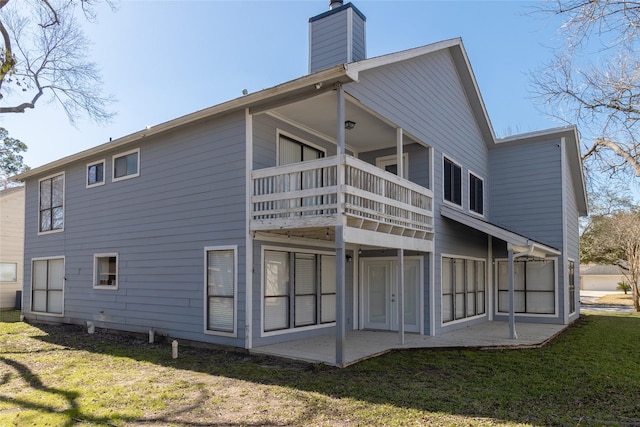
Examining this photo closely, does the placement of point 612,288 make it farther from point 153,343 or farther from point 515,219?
point 153,343

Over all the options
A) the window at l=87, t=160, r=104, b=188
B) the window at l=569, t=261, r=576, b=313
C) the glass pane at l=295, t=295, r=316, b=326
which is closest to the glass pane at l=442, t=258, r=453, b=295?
the glass pane at l=295, t=295, r=316, b=326

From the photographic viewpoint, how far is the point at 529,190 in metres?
15.8

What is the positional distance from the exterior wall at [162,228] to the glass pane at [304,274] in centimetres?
171

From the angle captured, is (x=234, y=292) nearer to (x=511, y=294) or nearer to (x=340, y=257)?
(x=340, y=257)

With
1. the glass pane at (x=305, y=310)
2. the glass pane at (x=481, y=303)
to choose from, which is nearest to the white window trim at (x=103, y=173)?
the glass pane at (x=305, y=310)

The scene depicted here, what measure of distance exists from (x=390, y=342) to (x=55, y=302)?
10.9m

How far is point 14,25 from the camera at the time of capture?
555 inches

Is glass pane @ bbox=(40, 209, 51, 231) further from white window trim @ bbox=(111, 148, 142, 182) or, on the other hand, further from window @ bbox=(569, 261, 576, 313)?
window @ bbox=(569, 261, 576, 313)

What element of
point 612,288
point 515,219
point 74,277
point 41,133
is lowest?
point 612,288

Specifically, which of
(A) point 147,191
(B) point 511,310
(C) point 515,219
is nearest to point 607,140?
(B) point 511,310

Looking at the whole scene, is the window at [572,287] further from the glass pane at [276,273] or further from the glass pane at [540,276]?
the glass pane at [276,273]

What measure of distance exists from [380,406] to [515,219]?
1198cm

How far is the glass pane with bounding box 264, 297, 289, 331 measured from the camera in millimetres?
9695

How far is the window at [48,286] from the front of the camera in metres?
14.6
